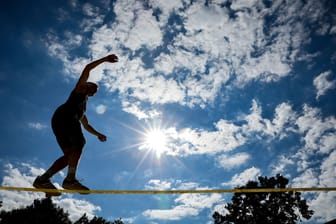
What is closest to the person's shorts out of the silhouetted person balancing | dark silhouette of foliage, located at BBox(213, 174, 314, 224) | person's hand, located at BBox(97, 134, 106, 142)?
the silhouetted person balancing

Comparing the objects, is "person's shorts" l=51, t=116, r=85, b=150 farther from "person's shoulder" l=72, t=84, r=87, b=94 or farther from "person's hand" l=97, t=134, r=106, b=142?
"person's hand" l=97, t=134, r=106, b=142

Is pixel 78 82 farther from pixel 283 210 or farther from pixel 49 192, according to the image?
pixel 283 210

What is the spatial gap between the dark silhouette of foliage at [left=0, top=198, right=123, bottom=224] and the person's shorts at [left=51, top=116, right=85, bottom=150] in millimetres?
46615

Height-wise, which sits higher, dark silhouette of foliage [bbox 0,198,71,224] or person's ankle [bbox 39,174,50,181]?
dark silhouette of foliage [bbox 0,198,71,224]

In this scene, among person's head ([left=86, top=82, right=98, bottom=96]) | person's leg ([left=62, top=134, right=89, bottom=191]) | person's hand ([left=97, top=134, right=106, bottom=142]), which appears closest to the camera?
person's leg ([left=62, top=134, right=89, bottom=191])

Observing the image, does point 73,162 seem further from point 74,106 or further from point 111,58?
point 111,58

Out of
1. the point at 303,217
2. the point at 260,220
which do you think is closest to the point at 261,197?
the point at 260,220

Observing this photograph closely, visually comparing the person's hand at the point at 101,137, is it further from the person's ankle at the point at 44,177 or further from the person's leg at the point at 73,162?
the person's ankle at the point at 44,177

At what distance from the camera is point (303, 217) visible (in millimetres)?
43625

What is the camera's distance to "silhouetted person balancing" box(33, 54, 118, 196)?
4852mm

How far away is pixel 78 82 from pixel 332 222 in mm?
20698

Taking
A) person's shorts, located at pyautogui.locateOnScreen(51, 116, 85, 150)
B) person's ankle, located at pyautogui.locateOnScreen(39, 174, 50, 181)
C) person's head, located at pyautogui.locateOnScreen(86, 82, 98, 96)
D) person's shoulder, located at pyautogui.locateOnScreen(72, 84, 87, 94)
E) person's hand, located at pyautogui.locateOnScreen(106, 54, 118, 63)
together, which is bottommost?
person's ankle, located at pyautogui.locateOnScreen(39, 174, 50, 181)

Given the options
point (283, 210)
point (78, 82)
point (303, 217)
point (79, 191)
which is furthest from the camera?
point (283, 210)

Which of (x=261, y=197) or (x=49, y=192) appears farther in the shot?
(x=261, y=197)
